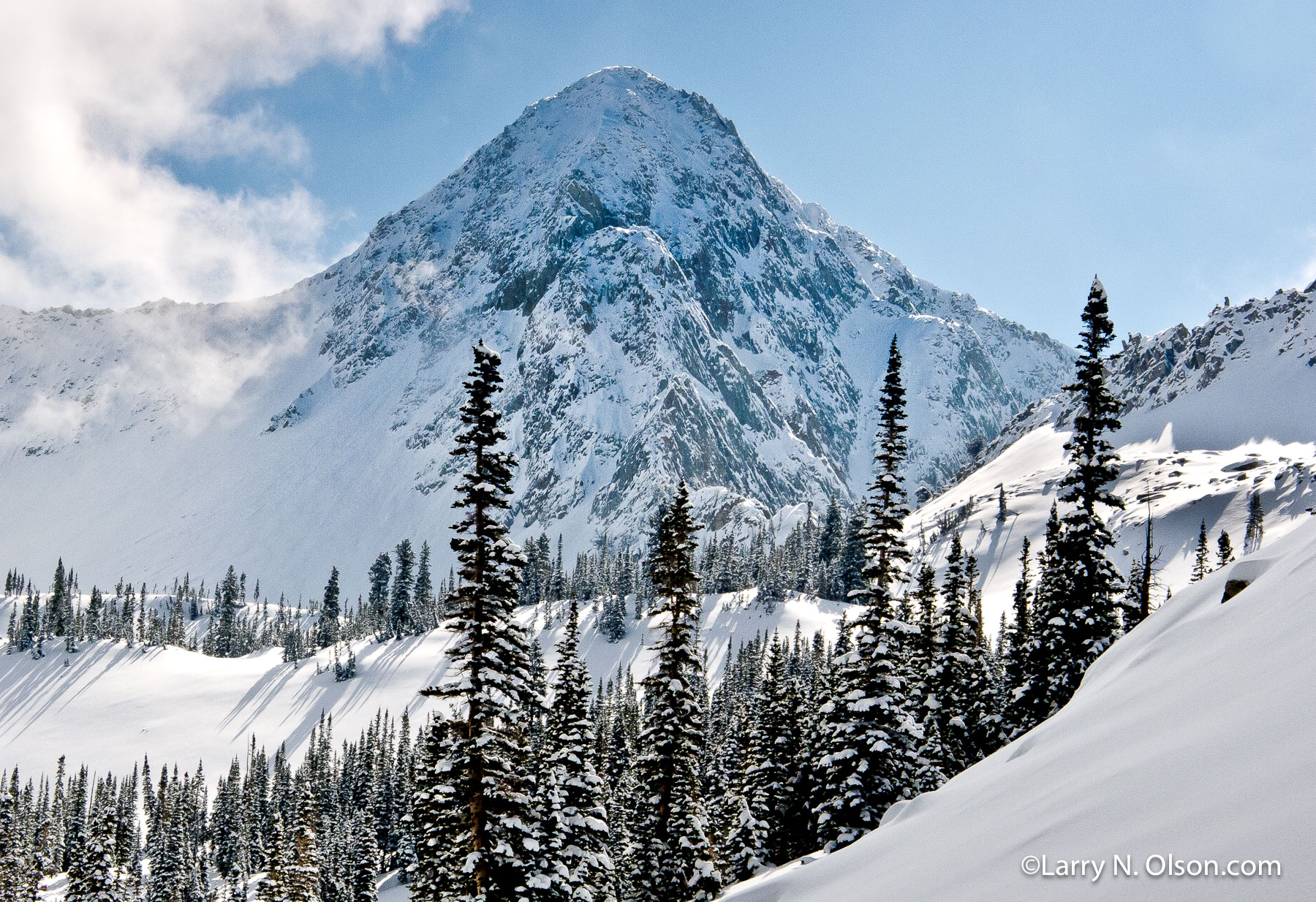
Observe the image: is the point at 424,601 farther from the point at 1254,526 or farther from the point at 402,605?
the point at 1254,526

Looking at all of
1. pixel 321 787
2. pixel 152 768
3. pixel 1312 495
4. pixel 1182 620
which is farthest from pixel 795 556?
pixel 1182 620

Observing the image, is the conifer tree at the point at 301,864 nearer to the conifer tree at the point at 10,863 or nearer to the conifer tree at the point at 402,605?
the conifer tree at the point at 10,863

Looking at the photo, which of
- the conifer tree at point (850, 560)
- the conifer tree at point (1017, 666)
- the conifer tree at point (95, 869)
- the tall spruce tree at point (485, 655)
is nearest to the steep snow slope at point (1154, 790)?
the tall spruce tree at point (485, 655)

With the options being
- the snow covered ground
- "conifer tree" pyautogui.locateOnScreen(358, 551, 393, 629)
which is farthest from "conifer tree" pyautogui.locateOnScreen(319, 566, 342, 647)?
the snow covered ground

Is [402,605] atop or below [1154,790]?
below

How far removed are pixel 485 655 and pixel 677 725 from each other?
31.8ft

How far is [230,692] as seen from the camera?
16188 centimetres

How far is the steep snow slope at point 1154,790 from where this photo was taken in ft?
17.4

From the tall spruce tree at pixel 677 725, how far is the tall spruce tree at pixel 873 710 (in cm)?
459

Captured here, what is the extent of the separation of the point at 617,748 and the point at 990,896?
52792 millimetres

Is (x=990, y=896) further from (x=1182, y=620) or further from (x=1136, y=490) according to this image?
(x=1136, y=490)

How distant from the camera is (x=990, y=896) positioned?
6609mm

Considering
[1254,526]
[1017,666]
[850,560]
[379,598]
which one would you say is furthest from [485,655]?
[379,598]

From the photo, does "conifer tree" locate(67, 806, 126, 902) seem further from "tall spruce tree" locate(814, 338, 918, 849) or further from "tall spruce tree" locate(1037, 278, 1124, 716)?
"tall spruce tree" locate(1037, 278, 1124, 716)
